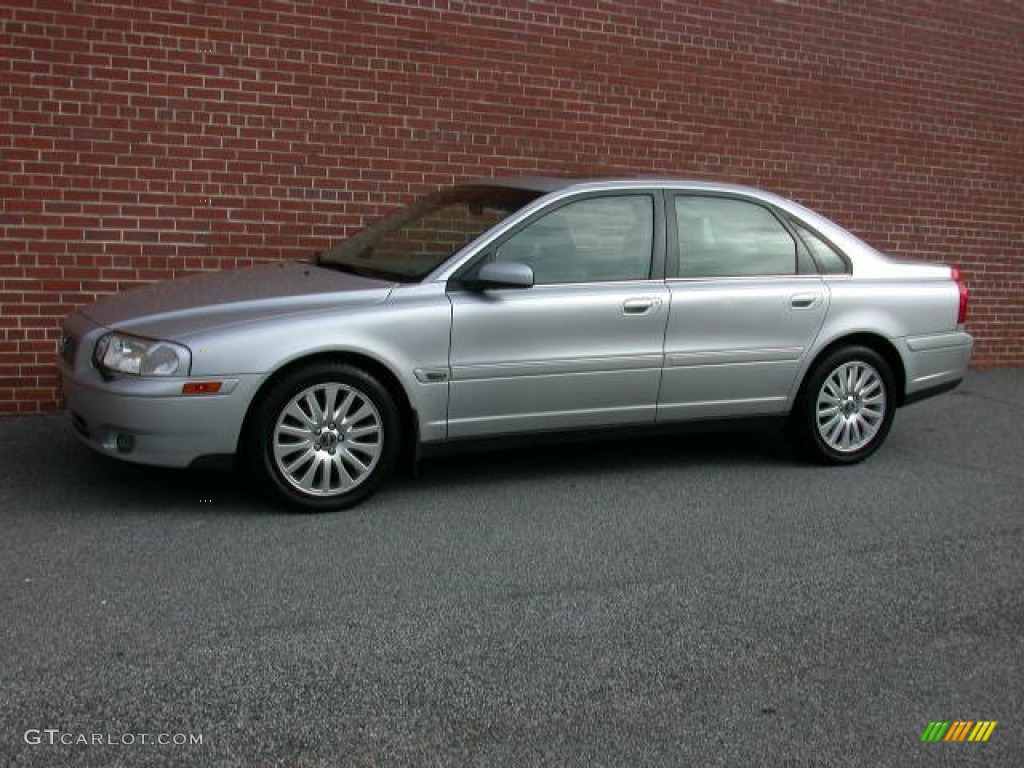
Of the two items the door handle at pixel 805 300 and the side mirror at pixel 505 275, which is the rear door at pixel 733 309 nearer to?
the door handle at pixel 805 300

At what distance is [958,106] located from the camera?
455 inches

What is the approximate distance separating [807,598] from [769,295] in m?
2.40

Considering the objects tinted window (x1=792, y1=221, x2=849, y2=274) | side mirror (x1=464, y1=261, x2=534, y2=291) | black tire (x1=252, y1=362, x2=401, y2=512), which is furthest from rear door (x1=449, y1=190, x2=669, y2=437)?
tinted window (x1=792, y1=221, x2=849, y2=274)

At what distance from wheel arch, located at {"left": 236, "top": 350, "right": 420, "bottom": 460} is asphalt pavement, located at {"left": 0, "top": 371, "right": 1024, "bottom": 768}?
A: 1.04 feet

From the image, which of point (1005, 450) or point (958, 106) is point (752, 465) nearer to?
point (1005, 450)

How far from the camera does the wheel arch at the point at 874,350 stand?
7186mm

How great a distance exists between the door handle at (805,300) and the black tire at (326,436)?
7.81ft

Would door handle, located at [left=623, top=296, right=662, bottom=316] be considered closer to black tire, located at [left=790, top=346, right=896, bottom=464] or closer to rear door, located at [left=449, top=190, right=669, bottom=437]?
rear door, located at [left=449, top=190, right=669, bottom=437]

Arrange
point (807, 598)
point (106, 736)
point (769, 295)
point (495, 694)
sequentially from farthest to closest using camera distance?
point (769, 295), point (807, 598), point (495, 694), point (106, 736)

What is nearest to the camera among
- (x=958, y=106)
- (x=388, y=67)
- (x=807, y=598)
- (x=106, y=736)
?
(x=106, y=736)

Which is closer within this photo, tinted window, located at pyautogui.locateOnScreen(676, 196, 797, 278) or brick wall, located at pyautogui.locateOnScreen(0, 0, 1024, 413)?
tinted window, located at pyautogui.locateOnScreen(676, 196, 797, 278)

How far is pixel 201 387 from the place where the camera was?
18.4 ft

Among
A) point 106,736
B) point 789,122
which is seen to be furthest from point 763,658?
point 789,122

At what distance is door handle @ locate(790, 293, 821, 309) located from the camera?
7035mm
